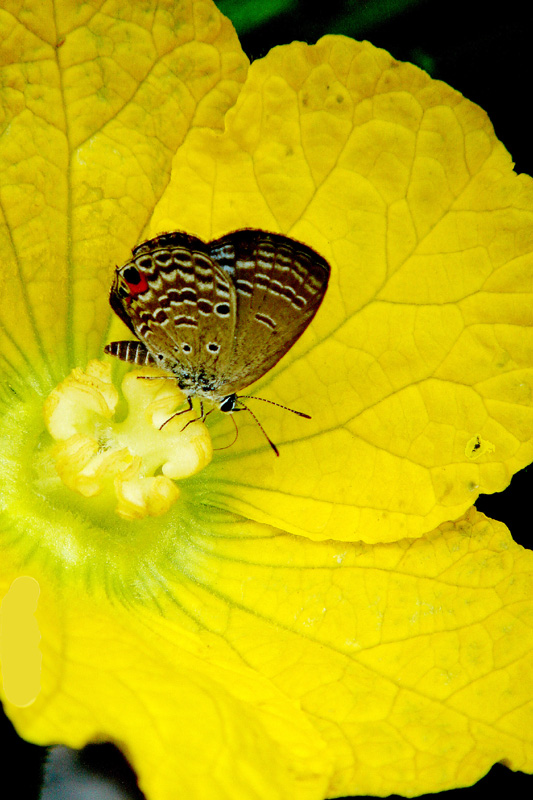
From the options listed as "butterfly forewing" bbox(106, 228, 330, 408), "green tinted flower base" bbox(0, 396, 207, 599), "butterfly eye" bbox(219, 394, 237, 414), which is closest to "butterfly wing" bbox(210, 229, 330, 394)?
"butterfly forewing" bbox(106, 228, 330, 408)

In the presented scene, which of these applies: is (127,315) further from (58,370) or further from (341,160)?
(341,160)

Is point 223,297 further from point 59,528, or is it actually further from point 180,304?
point 59,528

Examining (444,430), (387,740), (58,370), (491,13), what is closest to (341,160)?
(491,13)

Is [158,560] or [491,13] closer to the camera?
[491,13]

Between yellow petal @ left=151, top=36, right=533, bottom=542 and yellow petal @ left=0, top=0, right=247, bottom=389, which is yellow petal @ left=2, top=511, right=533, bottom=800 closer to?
yellow petal @ left=151, top=36, right=533, bottom=542

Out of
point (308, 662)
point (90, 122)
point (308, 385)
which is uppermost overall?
point (90, 122)

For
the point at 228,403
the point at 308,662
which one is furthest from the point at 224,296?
the point at 308,662
